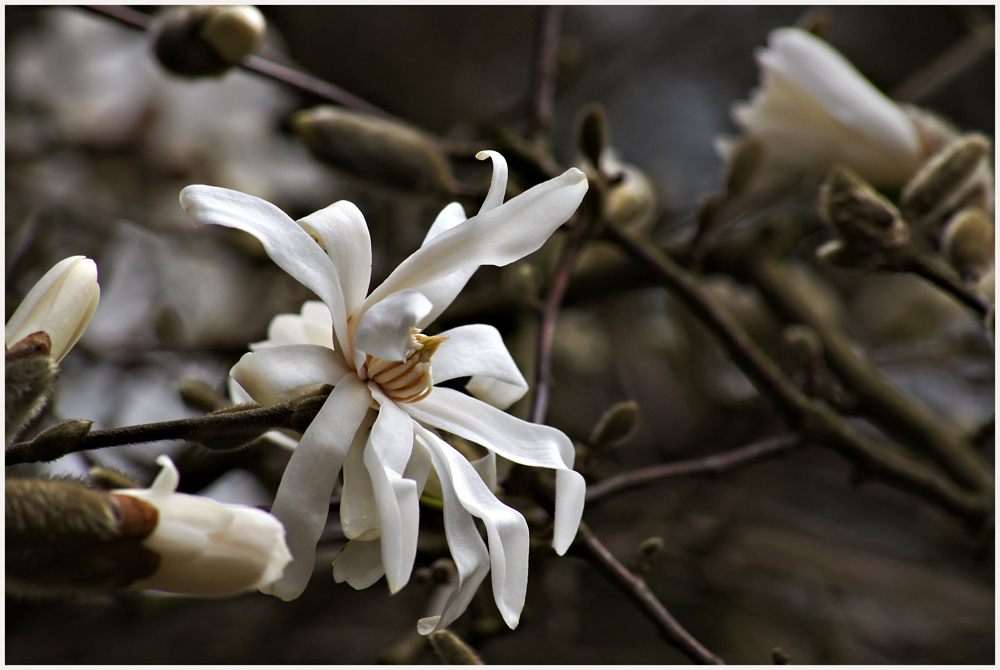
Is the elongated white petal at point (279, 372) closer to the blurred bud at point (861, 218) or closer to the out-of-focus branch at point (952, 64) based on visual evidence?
the blurred bud at point (861, 218)

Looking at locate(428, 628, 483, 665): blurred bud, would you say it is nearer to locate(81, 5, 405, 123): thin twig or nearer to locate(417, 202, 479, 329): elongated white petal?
locate(417, 202, 479, 329): elongated white petal

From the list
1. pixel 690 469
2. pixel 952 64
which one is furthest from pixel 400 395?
pixel 952 64

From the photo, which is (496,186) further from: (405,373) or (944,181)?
(944,181)

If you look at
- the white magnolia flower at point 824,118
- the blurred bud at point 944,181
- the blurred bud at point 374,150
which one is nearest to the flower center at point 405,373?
the blurred bud at point 374,150

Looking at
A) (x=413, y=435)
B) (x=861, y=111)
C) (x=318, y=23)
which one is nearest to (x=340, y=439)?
(x=413, y=435)

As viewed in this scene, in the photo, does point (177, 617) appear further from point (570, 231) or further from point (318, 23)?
point (318, 23)
